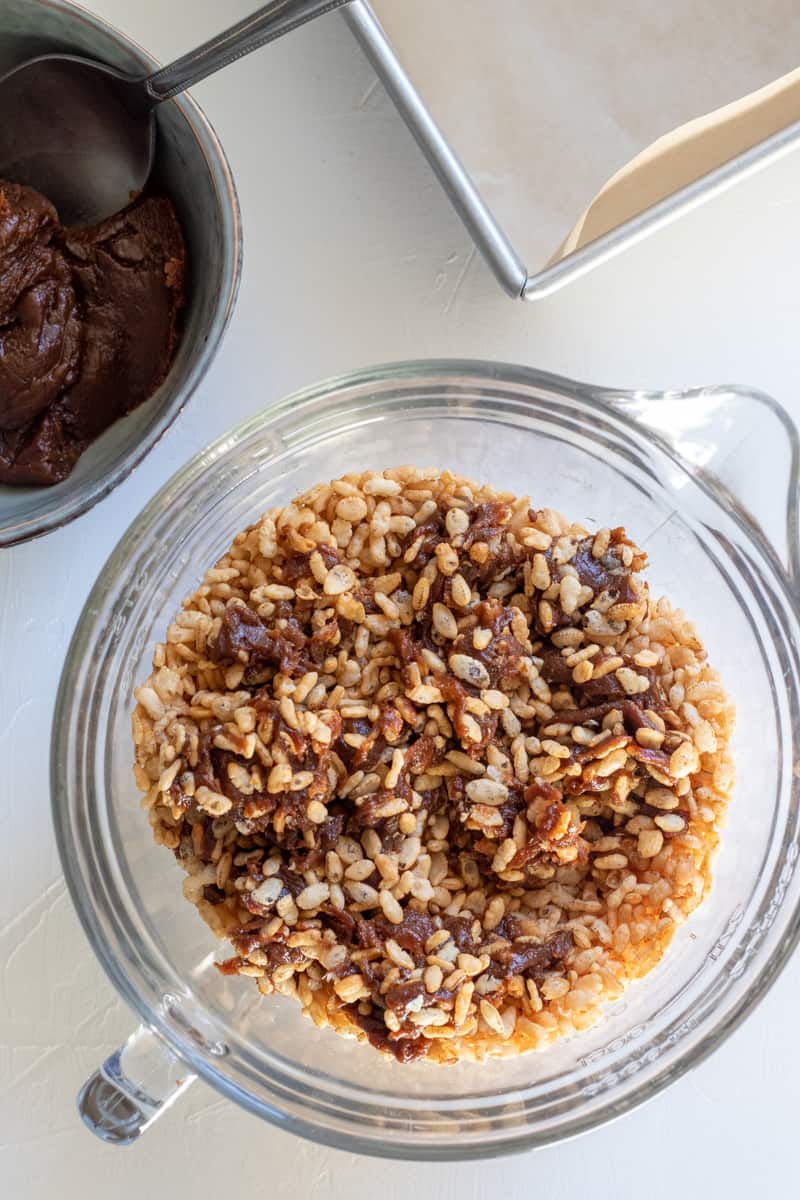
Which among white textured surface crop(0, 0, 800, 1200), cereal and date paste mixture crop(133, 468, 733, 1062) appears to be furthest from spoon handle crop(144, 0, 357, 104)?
cereal and date paste mixture crop(133, 468, 733, 1062)

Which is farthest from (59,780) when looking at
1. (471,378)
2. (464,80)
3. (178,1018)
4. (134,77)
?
(464,80)

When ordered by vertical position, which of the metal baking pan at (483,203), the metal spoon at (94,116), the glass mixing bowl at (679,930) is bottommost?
the glass mixing bowl at (679,930)

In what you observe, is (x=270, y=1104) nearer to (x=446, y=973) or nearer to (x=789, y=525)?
(x=446, y=973)

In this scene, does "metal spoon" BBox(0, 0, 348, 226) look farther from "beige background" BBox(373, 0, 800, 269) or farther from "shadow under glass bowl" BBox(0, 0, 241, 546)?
"beige background" BBox(373, 0, 800, 269)

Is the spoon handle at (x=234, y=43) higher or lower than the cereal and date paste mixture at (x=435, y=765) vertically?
higher

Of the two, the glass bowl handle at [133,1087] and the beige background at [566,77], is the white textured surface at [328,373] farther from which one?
the glass bowl handle at [133,1087]

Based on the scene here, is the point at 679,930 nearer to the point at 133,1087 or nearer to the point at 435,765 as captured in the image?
the point at 435,765

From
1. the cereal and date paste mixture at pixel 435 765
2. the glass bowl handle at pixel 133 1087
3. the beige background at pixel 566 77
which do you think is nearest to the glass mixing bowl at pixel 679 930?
the glass bowl handle at pixel 133 1087
